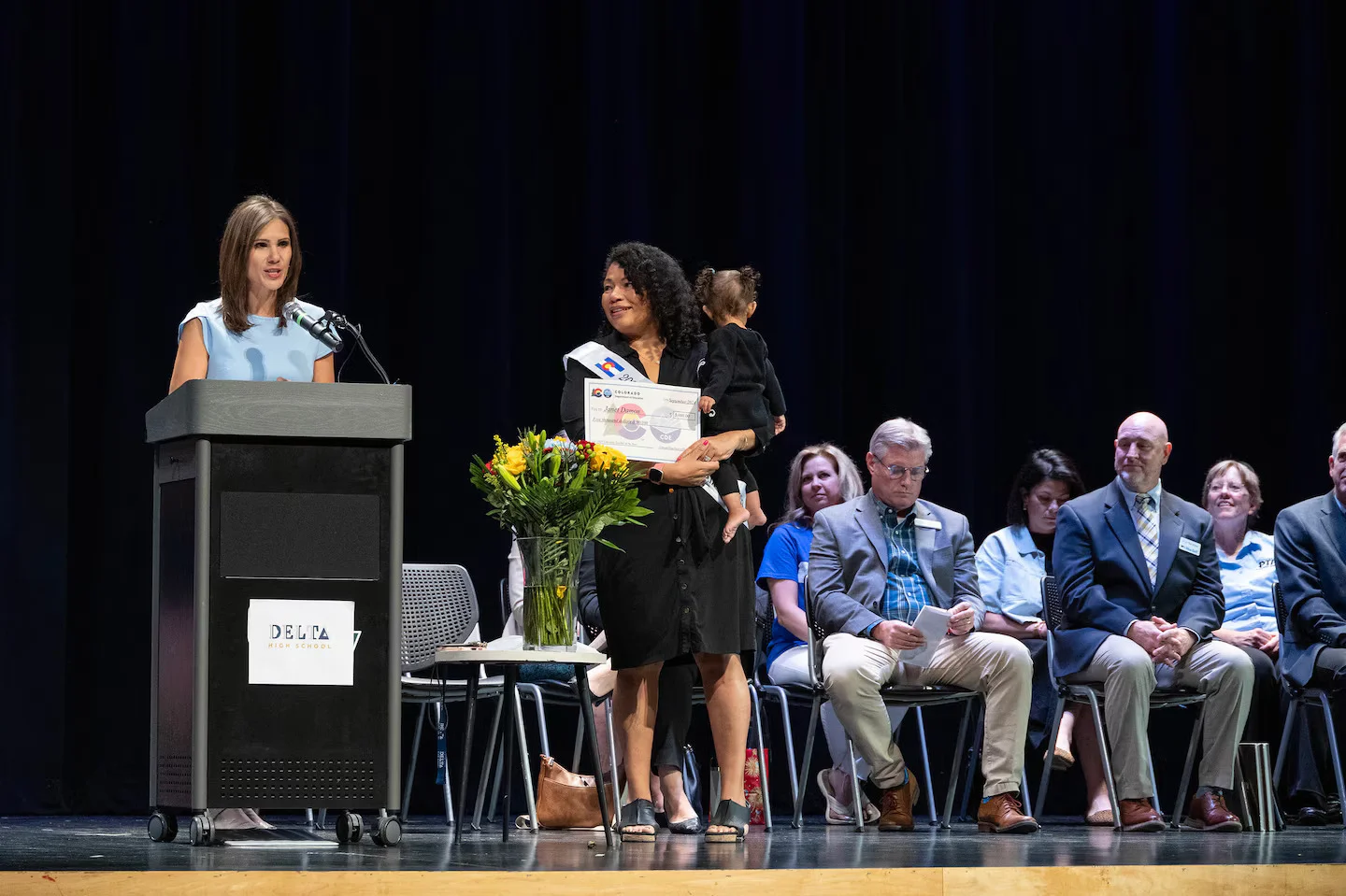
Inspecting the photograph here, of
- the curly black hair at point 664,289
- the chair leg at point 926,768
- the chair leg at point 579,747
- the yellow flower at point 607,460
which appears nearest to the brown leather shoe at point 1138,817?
the chair leg at point 926,768

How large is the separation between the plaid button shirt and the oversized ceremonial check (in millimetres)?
1270

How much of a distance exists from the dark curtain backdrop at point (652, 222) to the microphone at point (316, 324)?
228 cm

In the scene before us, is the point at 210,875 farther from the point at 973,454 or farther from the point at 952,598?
the point at 973,454

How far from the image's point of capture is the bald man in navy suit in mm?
4938

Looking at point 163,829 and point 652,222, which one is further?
point 652,222

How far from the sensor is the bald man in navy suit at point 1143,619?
194 inches

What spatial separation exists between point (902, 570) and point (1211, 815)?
1.12m

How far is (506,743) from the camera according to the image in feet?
13.1

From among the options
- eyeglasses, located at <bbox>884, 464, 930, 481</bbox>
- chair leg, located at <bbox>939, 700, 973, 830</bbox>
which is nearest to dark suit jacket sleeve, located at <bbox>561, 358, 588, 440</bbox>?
eyeglasses, located at <bbox>884, 464, 930, 481</bbox>

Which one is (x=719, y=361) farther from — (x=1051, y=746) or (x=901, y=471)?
(x=1051, y=746)

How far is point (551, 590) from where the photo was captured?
376cm

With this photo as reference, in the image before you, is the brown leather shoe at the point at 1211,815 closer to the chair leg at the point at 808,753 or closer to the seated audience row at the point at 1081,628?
the seated audience row at the point at 1081,628

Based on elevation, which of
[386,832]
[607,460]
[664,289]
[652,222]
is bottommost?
[386,832]

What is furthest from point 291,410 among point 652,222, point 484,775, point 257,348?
point 652,222
